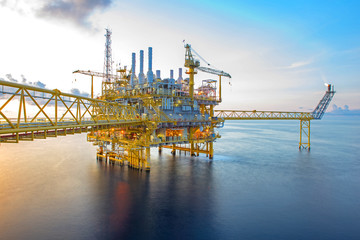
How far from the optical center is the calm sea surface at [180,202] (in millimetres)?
21156

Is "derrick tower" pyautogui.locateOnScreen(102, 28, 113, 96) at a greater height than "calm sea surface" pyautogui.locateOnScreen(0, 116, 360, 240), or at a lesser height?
greater

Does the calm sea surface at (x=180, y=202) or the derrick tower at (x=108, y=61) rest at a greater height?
the derrick tower at (x=108, y=61)

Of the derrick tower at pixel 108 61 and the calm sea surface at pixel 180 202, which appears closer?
the calm sea surface at pixel 180 202

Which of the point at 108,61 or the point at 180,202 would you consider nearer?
the point at 180,202

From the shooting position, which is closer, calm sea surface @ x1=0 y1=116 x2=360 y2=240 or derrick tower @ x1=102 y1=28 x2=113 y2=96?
calm sea surface @ x1=0 y1=116 x2=360 y2=240

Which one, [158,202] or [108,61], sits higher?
[108,61]

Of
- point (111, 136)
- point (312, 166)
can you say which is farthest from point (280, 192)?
point (111, 136)

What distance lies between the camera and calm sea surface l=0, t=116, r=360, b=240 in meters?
21.2

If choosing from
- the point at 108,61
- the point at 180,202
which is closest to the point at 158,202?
the point at 180,202

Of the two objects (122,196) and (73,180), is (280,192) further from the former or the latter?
(73,180)

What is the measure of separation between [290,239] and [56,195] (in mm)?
27459

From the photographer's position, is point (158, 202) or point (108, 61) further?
point (108, 61)

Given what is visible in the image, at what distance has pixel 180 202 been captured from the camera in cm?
2717

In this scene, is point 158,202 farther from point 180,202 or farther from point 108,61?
point 108,61
